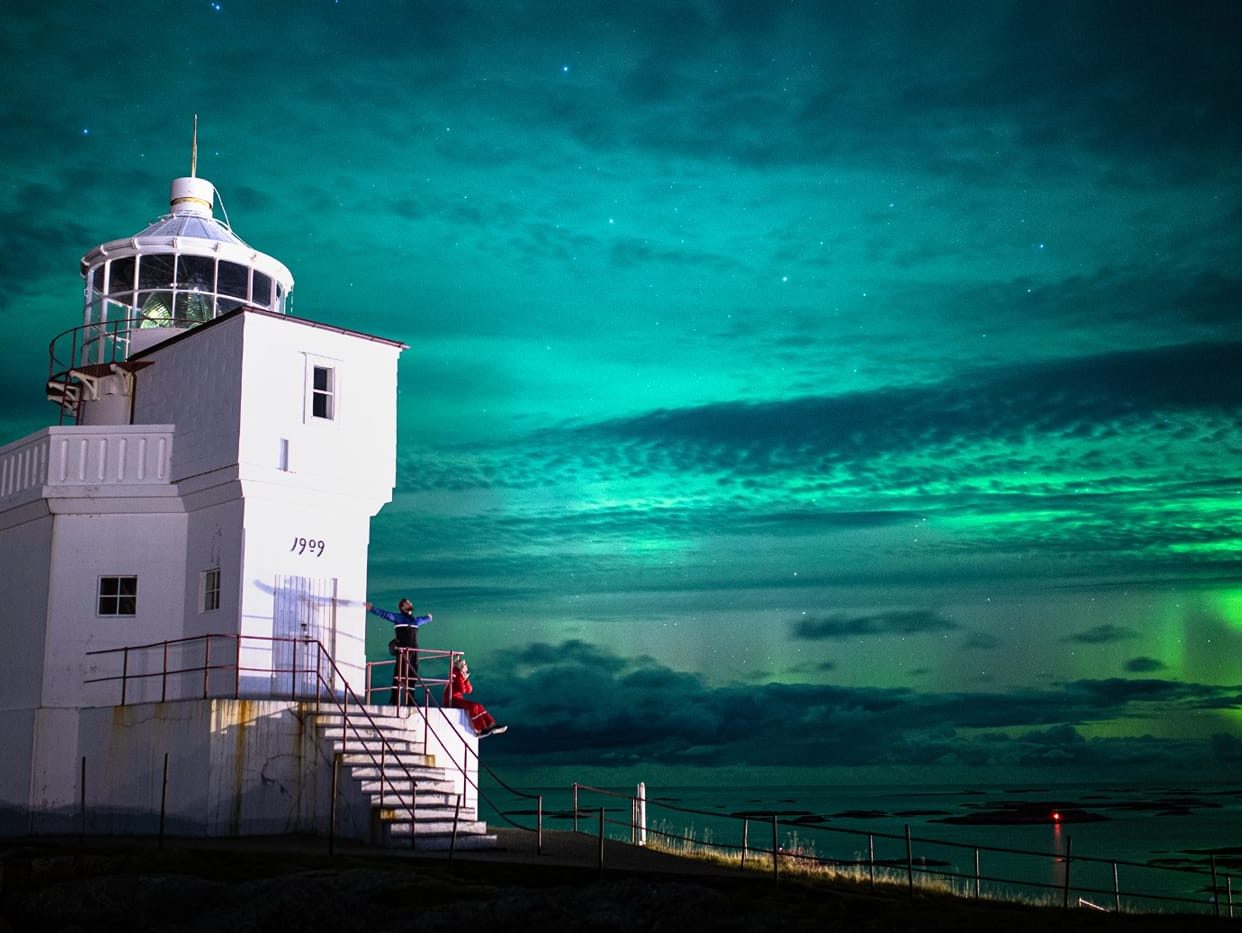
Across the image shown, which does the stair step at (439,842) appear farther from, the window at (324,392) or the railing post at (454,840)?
the window at (324,392)

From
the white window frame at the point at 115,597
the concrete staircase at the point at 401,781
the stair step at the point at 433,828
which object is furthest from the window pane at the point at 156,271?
the stair step at the point at 433,828

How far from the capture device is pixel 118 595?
79.7ft

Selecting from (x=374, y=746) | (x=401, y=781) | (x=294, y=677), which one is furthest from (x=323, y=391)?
(x=401, y=781)

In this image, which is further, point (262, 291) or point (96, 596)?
point (262, 291)

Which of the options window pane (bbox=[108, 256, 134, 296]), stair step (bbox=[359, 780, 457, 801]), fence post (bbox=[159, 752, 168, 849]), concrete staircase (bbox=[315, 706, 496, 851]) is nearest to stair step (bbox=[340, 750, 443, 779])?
concrete staircase (bbox=[315, 706, 496, 851])

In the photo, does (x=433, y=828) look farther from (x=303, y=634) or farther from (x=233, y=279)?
(x=233, y=279)

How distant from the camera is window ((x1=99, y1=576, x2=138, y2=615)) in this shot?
24.2 m

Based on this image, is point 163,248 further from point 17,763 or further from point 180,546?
point 17,763

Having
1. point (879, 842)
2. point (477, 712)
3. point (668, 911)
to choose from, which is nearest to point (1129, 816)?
point (879, 842)

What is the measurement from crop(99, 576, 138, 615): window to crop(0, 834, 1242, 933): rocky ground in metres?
7.90

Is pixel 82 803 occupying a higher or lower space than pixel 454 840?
higher

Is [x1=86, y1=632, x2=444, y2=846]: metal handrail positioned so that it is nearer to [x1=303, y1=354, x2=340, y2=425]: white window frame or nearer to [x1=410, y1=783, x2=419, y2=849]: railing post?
[x1=410, y1=783, x2=419, y2=849]: railing post

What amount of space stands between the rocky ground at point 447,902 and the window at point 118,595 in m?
7.90

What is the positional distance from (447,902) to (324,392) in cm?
1276
